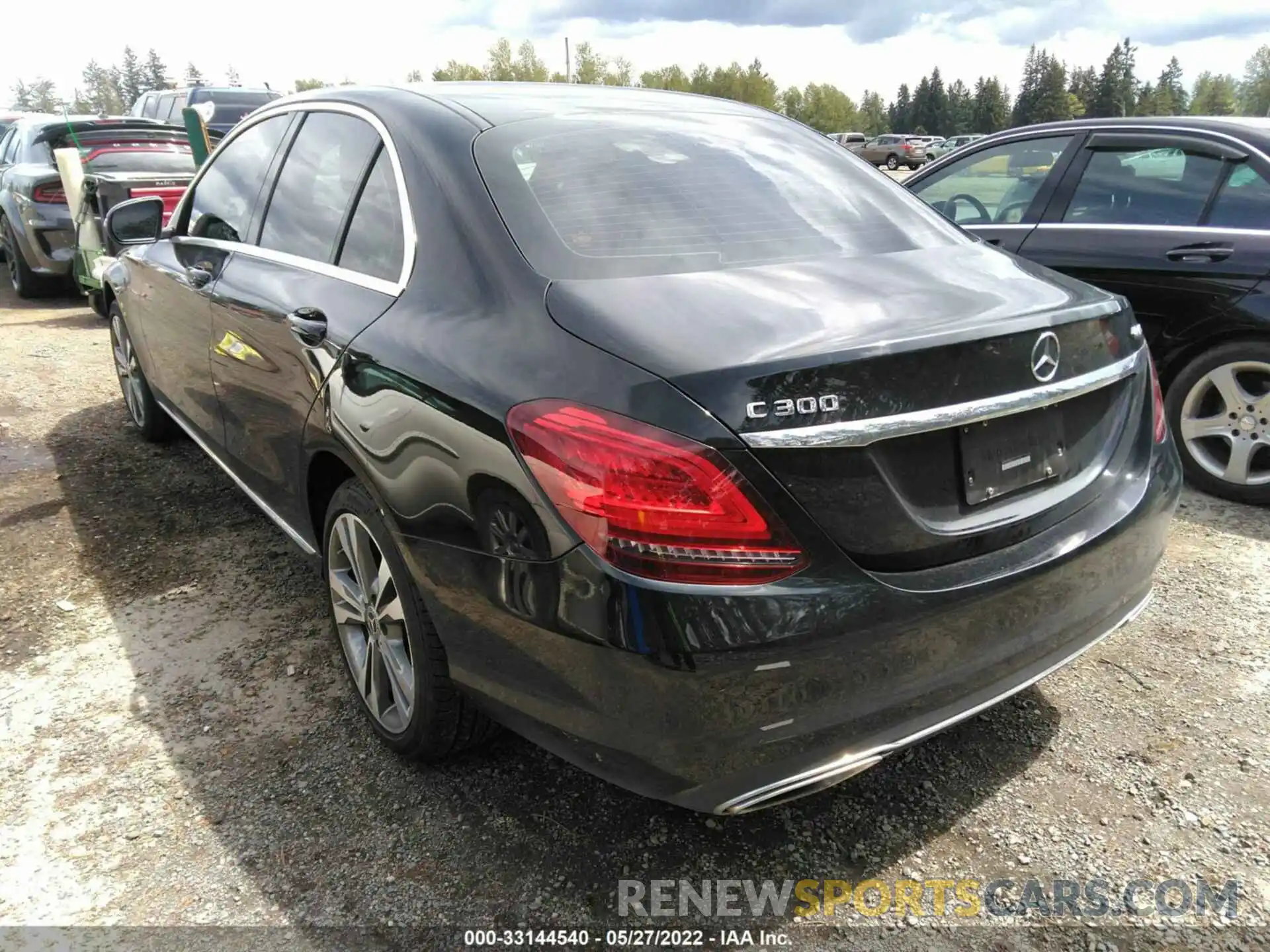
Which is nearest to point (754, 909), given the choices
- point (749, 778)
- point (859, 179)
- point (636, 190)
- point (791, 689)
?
point (749, 778)

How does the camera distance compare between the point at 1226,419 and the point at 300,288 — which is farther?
the point at 1226,419

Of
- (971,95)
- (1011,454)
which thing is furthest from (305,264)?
(971,95)

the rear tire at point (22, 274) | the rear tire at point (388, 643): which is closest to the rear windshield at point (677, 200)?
the rear tire at point (388, 643)

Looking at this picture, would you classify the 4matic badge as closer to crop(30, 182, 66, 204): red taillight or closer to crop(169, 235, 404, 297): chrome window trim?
crop(169, 235, 404, 297): chrome window trim

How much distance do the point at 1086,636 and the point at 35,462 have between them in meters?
4.88

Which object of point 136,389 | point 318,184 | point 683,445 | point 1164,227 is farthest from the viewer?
point 136,389

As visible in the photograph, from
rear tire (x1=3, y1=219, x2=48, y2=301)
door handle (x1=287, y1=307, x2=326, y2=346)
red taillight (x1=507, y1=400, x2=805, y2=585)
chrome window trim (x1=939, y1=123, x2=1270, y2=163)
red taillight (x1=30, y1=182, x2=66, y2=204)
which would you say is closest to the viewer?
red taillight (x1=507, y1=400, x2=805, y2=585)

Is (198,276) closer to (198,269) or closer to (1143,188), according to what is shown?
(198,269)

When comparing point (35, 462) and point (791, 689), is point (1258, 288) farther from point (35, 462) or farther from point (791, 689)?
point (35, 462)

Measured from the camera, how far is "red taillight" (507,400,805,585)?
1612mm

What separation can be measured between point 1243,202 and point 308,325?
12.7ft

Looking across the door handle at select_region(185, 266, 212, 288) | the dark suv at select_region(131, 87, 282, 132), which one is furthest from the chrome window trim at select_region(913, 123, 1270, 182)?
the dark suv at select_region(131, 87, 282, 132)

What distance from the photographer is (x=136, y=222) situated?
4.03 m

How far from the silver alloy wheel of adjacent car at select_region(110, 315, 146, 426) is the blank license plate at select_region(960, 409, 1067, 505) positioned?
14.0ft
